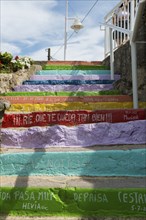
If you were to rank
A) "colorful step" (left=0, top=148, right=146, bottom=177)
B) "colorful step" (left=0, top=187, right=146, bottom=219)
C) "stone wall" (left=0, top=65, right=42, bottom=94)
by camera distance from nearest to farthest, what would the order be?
"colorful step" (left=0, top=187, right=146, bottom=219)
"colorful step" (left=0, top=148, right=146, bottom=177)
"stone wall" (left=0, top=65, right=42, bottom=94)

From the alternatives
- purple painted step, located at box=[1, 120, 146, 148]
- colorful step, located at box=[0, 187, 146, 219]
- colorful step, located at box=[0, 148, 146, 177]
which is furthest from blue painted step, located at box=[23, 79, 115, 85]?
colorful step, located at box=[0, 187, 146, 219]

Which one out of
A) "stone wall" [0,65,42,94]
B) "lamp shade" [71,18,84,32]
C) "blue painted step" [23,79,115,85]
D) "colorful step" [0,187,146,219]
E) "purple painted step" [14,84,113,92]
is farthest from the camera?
"lamp shade" [71,18,84,32]

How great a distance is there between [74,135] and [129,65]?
283cm

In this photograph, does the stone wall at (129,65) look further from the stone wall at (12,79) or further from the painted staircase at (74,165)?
the stone wall at (12,79)

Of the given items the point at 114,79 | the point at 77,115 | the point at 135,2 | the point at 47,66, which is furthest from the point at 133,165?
the point at 47,66

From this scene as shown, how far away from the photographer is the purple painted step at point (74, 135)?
303 centimetres

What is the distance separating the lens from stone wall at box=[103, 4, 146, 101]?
4.68 m

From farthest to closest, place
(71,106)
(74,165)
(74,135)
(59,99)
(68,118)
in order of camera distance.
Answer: (59,99), (71,106), (68,118), (74,135), (74,165)

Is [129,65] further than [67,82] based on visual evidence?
No

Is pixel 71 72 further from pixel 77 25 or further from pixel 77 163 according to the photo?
pixel 77 163

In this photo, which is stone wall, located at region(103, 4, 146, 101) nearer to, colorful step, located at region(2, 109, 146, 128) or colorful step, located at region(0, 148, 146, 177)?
colorful step, located at region(2, 109, 146, 128)

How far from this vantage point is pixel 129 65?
550 centimetres

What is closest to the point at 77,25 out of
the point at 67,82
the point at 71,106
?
the point at 67,82

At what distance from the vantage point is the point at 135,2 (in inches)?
188
